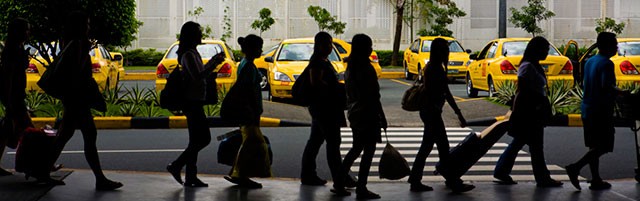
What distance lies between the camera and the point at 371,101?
8.85m

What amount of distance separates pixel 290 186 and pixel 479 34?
36.6 meters

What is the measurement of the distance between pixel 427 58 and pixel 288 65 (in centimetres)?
916

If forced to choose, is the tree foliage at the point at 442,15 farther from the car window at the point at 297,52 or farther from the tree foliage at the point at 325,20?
the car window at the point at 297,52

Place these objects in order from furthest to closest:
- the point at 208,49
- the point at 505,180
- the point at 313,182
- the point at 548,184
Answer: the point at 208,49 → the point at 505,180 → the point at 313,182 → the point at 548,184

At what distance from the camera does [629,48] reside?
2028cm

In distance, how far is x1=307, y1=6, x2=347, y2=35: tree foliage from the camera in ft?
142

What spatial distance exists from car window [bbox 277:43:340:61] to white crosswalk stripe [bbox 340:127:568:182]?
5.86 metres

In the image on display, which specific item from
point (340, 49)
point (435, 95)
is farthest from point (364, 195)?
point (340, 49)

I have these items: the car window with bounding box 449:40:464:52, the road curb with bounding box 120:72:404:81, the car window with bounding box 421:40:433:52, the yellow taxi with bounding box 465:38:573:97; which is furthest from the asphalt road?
the road curb with bounding box 120:72:404:81

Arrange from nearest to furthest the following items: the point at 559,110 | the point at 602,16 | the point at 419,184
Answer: the point at 419,184 < the point at 559,110 < the point at 602,16

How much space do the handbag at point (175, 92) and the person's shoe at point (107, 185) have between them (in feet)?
2.82

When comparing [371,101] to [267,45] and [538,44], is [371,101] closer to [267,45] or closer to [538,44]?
[538,44]

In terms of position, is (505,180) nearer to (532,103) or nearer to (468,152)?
(468,152)

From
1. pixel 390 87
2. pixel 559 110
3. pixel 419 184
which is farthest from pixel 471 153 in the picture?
pixel 390 87
